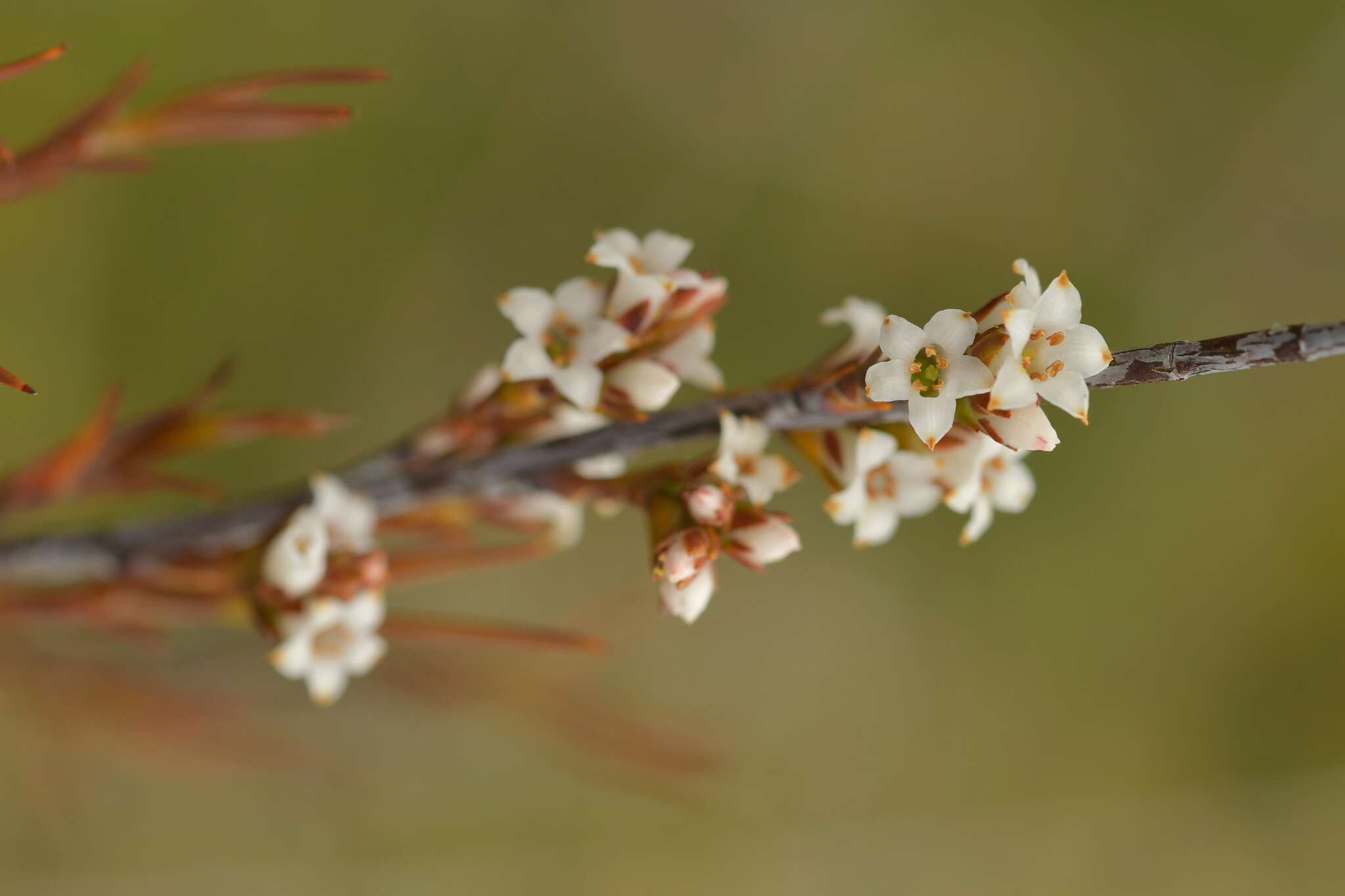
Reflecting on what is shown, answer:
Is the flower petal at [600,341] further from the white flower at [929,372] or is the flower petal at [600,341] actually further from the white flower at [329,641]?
the white flower at [329,641]

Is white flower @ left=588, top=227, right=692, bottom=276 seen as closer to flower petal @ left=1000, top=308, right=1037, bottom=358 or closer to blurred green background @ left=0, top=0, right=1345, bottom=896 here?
flower petal @ left=1000, top=308, right=1037, bottom=358

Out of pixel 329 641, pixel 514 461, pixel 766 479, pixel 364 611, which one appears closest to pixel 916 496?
pixel 766 479

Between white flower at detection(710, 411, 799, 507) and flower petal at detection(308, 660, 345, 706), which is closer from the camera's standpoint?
white flower at detection(710, 411, 799, 507)

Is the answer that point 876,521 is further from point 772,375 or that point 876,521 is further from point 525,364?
point 772,375

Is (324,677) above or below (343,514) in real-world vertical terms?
below

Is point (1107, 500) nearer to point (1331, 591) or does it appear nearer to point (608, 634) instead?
point (1331, 591)

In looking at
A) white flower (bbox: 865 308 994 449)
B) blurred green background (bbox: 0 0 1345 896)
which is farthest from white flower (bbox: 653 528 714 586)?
blurred green background (bbox: 0 0 1345 896)
